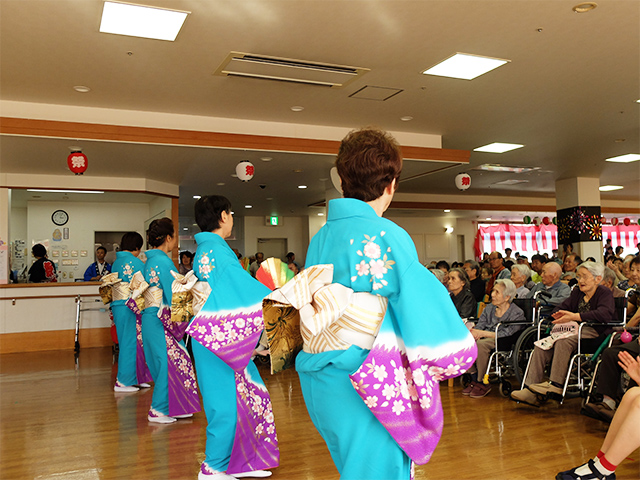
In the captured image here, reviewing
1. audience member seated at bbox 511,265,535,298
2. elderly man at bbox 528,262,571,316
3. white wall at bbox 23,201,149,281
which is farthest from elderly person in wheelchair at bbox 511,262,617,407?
white wall at bbox 23,201,149,281

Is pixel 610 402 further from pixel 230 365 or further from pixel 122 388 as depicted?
pixel 122 388

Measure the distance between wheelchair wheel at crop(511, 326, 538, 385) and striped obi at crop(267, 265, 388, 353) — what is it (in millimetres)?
3296

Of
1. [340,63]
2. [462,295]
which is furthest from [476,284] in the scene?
[340,63]

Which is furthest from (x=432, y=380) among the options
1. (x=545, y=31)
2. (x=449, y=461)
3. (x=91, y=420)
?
(x=545, y=31)

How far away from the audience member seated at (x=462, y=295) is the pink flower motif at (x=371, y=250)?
162 inches

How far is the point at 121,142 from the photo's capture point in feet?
19.7

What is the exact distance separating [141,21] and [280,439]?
9.93 feet

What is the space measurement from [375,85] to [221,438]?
12.5 feet

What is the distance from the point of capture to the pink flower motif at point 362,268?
1.44 metres

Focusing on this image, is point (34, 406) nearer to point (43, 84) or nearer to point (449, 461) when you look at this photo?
point (43, 84)

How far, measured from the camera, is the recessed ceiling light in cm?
384

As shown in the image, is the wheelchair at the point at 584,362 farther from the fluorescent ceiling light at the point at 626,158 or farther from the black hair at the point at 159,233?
the fluorescent ceiling light at the point at 626,158

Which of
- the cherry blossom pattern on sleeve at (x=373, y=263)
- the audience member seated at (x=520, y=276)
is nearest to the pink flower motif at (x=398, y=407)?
the cherry blossom pattern on sleeve at (x=373, y=263)

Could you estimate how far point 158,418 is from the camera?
3.99m
